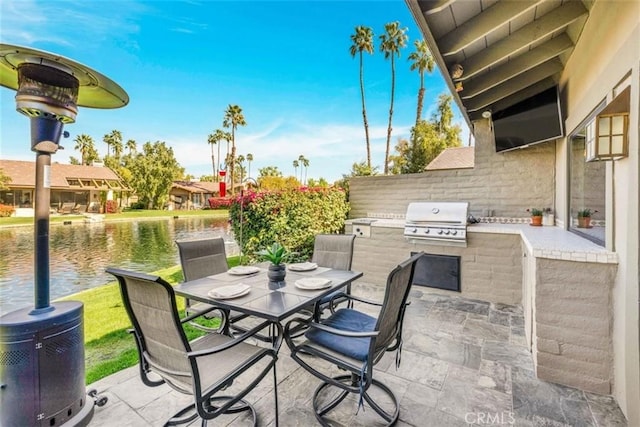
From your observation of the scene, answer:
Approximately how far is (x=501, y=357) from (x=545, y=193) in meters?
3.33

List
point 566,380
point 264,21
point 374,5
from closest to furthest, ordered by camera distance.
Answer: point 566,380, point 374,5, point 264,21

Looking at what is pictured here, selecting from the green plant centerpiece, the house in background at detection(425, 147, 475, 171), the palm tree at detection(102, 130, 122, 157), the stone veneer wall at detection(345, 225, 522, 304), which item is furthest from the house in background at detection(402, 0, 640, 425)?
the palm tree at detection(102, 130, 122, 157)

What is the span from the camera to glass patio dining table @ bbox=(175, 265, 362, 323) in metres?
1.86

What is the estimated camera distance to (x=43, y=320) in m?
1.65

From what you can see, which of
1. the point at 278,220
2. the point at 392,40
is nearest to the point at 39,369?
the point at 278,220

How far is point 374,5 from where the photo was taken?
22.0ft

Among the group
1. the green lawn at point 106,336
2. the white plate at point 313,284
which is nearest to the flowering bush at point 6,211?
the green lawn at point 106,336

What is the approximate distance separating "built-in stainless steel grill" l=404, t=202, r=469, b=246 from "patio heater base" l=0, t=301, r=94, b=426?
13.9 feet

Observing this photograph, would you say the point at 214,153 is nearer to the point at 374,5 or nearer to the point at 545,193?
the point at 374,5

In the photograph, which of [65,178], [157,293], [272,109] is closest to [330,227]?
[157,293]

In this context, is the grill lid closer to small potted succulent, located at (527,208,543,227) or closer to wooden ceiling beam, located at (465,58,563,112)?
small potted succulent, located at (527,208,543,227)

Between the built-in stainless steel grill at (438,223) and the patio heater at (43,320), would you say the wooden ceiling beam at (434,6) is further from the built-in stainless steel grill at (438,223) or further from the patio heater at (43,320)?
the built-in stainless steel grill at (438,223)

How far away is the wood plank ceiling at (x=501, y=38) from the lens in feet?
8.29

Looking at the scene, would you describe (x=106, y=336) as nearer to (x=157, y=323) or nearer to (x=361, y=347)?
(x=157, y=323)
